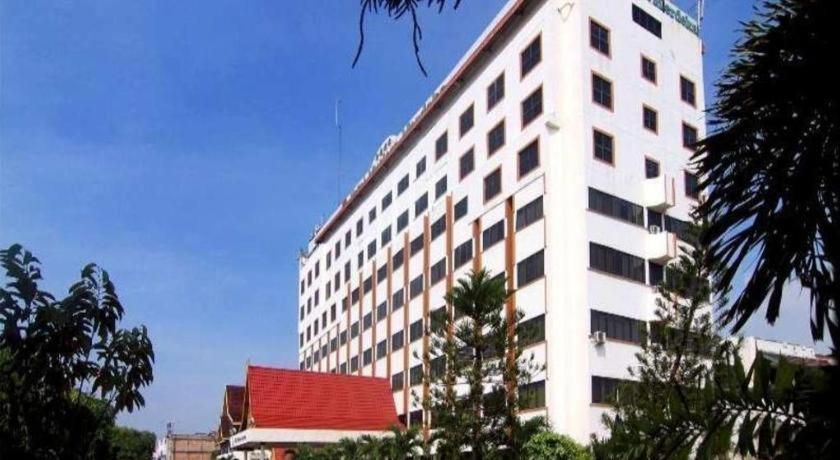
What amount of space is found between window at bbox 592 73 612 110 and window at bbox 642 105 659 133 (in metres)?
2.16

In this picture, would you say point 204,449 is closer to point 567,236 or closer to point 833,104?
point 567,236

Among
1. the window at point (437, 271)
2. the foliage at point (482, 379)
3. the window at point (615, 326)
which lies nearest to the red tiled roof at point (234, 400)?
the window at point (437, 271)

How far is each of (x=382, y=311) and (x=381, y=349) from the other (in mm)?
2089

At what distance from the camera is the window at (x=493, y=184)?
39344mm

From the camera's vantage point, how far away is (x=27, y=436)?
660cm

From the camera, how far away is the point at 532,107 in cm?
3716

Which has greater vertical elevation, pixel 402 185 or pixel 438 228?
pixel 402 185

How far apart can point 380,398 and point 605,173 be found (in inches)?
772

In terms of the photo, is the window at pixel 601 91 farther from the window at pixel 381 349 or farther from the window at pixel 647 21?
the window at pixel 381 349

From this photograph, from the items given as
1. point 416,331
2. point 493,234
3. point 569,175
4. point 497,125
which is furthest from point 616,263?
point 416,331

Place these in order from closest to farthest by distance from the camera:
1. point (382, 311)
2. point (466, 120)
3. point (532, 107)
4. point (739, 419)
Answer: point (739, 419) < point (532, 107) < point (466, 120) < point (382, 311)

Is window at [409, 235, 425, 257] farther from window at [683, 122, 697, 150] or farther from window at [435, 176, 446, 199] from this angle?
window at [683, 122, 697, 150]

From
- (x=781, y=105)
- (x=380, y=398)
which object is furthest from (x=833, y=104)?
(x=380, y=398)

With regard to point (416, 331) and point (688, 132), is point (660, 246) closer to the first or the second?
point (688, 132)
